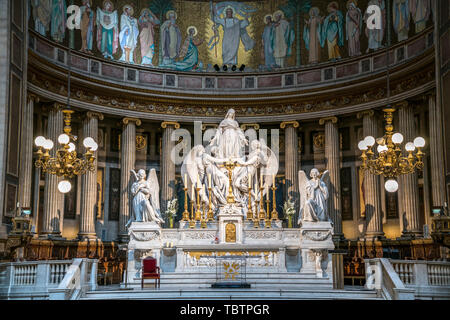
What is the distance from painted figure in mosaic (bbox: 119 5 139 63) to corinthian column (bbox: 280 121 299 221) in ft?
24.8

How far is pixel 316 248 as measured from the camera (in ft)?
57.4

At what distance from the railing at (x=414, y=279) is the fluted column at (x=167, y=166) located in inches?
501

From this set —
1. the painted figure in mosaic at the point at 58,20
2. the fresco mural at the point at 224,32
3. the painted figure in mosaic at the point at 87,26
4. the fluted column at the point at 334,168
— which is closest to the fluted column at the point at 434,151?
the fresco mural at the point at 224,32

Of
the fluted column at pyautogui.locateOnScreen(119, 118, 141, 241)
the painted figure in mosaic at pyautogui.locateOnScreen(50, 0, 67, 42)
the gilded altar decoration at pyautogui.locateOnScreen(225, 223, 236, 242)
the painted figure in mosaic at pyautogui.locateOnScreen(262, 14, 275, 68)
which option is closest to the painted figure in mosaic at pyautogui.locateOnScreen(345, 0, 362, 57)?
the painted figure in mosaic at pyautogui.locateOnScreen(262, 14, 275, 68)

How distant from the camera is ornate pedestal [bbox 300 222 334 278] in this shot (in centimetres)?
1742

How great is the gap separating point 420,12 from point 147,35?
1184 cm

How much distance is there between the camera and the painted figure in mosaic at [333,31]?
25703 millimetres

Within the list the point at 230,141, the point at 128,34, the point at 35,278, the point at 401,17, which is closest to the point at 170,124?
the point at 128,34

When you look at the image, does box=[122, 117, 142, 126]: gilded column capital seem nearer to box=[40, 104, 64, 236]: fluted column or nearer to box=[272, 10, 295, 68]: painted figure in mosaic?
box=[40, 104, 64, 236]: fluted column

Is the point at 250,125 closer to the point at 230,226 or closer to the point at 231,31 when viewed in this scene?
the point at 231,31

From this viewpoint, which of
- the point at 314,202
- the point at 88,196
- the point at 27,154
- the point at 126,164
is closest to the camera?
the point at 314,202

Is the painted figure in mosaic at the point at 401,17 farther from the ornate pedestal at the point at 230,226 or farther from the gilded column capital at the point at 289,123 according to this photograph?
the ornate pedestal at the point at 230,226
